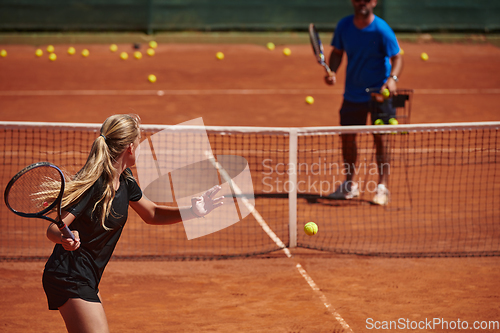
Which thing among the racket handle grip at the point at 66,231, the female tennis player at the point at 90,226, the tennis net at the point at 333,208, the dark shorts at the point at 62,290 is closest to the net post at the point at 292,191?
the tennis net at the point at 333,208

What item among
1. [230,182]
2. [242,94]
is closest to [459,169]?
[230,182]

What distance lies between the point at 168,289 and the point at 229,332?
3.16ft

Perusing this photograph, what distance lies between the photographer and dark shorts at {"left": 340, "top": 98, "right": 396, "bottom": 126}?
6910mm

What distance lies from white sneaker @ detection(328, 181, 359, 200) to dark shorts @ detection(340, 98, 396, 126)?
0.80 meters

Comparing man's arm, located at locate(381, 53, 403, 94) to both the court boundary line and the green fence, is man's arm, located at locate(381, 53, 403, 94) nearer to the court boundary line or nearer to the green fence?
the court boundary line

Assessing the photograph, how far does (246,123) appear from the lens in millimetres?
10773

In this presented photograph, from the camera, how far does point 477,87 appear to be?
13867 millimetres

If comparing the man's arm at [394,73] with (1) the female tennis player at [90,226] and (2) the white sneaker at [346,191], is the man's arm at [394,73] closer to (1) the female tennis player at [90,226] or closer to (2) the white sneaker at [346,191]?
(2) the white sneaker at [346,191]

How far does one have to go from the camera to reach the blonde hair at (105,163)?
283 cm

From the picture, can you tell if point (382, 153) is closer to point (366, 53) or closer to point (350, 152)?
point (350, 152)

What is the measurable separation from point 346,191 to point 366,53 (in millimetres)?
1779

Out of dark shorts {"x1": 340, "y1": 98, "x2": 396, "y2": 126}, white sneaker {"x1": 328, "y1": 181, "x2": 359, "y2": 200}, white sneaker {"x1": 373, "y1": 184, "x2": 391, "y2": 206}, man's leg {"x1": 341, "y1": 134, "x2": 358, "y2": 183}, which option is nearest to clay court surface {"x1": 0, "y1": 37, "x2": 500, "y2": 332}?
white sneaker {"x1": 373, "y1": 184, "x2": 391, "y2": 206}

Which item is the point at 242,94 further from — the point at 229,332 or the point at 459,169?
the point at 229,332

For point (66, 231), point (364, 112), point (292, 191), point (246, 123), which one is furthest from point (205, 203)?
point (246, 123)
